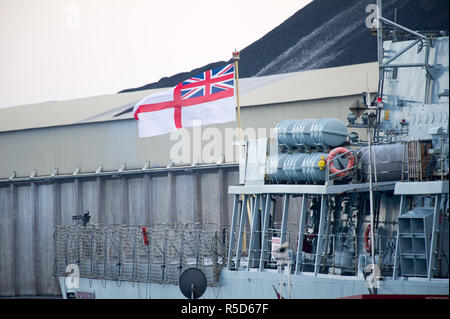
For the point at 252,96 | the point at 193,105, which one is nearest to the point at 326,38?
the point at 252,96

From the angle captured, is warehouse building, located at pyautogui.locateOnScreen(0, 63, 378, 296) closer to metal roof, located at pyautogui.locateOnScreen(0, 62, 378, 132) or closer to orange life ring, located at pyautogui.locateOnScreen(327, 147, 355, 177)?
metal roof, located at pyautogui.locateOnScreen(0, 62, 378, 132)

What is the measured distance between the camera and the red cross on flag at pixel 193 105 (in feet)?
105

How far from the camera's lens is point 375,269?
23234 mm

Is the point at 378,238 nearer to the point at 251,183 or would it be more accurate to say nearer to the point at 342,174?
the point at 342,174

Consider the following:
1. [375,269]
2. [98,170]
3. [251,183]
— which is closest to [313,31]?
[98,170]

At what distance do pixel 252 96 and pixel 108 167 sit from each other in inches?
396

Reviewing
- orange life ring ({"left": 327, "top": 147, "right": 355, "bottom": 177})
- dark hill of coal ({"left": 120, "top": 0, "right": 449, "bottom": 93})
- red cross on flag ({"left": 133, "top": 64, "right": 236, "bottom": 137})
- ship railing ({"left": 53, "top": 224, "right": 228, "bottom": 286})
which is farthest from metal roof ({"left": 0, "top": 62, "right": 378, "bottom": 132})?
dark hill of coal ({"left": 120, "top": 0, "right": 449, "bottom": 93})

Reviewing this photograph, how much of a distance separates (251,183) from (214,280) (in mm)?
3578

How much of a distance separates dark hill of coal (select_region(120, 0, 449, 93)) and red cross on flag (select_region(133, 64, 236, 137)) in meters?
36.9

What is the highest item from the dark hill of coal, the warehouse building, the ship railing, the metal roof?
the dark hill of coal

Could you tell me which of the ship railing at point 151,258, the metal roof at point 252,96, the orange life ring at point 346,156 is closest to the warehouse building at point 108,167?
the metal roof at point 252,96

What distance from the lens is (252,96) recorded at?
4562cm

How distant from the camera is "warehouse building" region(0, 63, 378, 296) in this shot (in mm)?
43875

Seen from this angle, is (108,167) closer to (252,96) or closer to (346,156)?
(252,96)
